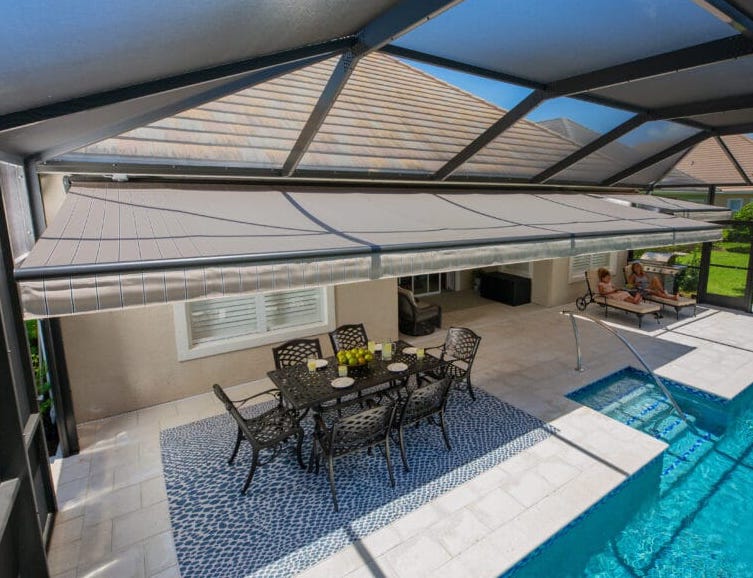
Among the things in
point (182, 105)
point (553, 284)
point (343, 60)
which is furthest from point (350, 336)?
point (553, 284)

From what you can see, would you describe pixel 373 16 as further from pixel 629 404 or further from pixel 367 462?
pixel 629 404

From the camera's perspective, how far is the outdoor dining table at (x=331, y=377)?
24.5 ft

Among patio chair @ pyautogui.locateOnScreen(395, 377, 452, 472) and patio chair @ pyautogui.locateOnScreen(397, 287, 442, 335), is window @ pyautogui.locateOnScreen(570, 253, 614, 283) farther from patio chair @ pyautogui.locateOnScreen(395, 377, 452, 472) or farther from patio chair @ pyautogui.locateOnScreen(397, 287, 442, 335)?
patio chair @ pyautogui.locateOnScreen(395, 377, 452, 472)

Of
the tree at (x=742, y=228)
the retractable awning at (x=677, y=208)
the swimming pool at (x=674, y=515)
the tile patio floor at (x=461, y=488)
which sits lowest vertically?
the swimming pool at (x=674, y=515)

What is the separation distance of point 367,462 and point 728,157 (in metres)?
17.4

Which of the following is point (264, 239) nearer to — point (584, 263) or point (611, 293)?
point (611, 293)

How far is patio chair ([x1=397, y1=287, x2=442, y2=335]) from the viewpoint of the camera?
15.1 meters

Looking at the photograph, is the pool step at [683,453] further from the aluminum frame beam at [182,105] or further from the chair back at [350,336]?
the aluminum frame beam at [182,105]

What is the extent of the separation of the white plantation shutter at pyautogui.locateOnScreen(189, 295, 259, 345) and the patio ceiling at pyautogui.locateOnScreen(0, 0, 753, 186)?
4.15 meters

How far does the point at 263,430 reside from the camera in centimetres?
733

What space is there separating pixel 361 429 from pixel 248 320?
19.6ft

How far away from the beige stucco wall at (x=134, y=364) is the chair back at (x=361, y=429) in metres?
5.54

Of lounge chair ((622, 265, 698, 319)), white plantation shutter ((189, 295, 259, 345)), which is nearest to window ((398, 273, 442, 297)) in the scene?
lounge chair ((622, 265, 698, 319))

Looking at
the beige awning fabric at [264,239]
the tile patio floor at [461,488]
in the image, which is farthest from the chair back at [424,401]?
the beige awning fabric at [264,239]
